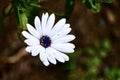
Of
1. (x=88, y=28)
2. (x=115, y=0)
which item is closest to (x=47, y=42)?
(x=88, y=28)

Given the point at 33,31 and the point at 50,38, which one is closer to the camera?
the point at 33,31

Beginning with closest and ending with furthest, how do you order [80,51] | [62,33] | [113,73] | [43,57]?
[43,57] < [62,33] < [113,73] < [80,51]

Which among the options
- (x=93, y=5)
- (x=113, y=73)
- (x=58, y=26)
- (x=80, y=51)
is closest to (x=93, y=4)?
(x=93, y=5)

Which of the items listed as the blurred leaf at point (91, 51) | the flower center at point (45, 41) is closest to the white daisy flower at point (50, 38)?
the flower center at point (45, 41)

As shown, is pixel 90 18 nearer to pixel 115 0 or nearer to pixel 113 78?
pixel 115 0

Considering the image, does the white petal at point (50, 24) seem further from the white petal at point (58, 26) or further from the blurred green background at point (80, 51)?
the blurred green background at point (80, 51)

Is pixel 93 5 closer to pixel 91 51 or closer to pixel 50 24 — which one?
pixel 50 24
